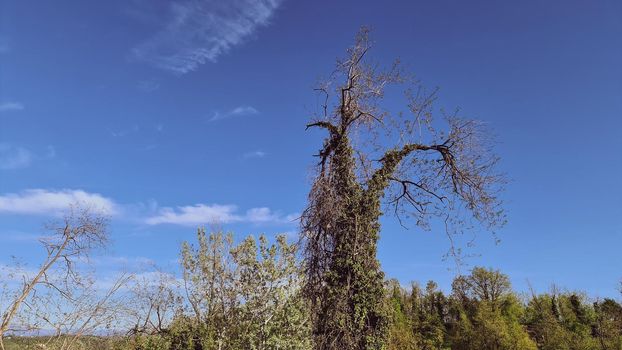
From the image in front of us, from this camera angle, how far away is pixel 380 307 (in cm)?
880

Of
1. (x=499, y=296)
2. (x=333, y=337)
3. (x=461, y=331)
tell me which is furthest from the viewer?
(x=499, y=296)

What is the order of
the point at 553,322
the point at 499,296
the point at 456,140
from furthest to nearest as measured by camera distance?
1. the point at 499,296
2. the point at 553,322
3. the point at 456,140

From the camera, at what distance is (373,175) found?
970cm

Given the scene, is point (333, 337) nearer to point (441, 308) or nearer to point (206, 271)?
point (206, 271)

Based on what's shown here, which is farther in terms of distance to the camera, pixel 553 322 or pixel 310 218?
pixel 553 322

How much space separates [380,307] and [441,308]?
135ft

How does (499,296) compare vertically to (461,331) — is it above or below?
above

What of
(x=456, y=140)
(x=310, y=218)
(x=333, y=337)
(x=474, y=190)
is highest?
(x=456, y=140)

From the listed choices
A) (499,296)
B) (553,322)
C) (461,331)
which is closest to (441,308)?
(499,296)

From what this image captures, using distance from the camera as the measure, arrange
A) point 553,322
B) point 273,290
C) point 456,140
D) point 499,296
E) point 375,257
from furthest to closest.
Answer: point 499,296
point 553,322
point 273,290
point 456,140
point 375,257

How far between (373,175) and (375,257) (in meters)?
1.69

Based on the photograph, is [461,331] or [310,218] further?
[461,331]

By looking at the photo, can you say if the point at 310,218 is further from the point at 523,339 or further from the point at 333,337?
the point at 523,339

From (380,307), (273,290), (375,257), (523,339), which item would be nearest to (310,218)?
(375,257)
